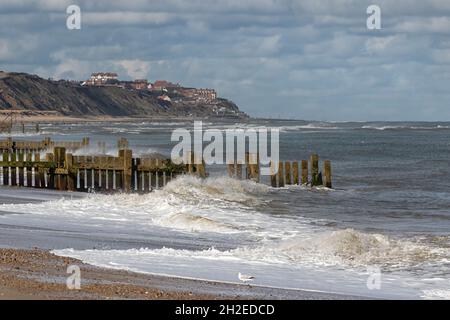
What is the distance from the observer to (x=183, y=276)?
13656 millimetres

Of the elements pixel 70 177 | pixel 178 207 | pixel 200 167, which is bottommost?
pixel 178 207

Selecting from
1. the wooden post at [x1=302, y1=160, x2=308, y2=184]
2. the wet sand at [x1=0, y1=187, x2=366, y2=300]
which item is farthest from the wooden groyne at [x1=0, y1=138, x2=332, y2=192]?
the wet sand at [x1=0, y1=187, x2=366, y2=300]

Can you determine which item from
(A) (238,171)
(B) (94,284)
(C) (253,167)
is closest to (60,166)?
(A) (238,171)

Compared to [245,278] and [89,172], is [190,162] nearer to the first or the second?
[89,172]

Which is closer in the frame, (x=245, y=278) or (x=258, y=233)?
(x=245, y=278)

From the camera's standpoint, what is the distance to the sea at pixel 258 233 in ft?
47.6

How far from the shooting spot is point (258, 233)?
20.3 meters

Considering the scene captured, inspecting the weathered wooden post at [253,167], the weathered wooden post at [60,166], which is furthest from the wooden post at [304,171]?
the weathered wooden post at [60,166]

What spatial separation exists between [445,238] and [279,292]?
8.26 m

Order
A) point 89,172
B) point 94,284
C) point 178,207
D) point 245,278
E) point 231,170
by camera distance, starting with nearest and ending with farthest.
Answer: point 94,284, point 245,278, point 178,207, point 89,172, point 231,170

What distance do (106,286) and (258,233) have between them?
8607 millimetres
